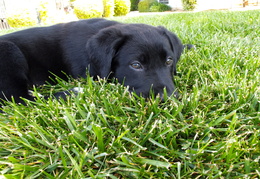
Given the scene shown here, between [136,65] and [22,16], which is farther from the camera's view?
[22,16]

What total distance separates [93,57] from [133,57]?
1.27ft

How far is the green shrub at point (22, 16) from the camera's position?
33.4 feet

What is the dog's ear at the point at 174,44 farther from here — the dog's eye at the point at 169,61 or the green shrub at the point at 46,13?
the green shrub at the point at 46,13

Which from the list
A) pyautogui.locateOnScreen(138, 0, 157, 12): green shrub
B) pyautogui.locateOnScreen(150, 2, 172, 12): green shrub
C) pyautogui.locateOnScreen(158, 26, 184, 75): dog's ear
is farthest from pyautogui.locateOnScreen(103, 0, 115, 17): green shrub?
pyautogui.locateOnScreen(138, 0, 157, 12): green shrub

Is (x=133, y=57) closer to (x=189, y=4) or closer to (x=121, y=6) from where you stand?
(x=121, y=6)

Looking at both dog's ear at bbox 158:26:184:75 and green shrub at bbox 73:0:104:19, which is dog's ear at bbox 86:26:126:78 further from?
green shrub at bbox 73:0:104:19

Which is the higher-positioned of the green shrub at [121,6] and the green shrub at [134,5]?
the green shrub at [134,5]

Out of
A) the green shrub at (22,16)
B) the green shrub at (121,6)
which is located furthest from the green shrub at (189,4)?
the green shrub at (22,16)

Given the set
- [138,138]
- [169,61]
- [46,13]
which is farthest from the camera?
[46,13]

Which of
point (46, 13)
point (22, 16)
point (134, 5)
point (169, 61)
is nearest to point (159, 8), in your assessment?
point (134, 5)

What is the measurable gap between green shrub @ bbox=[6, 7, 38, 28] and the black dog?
888cm

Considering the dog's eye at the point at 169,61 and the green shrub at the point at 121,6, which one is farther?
the green shrub at the point at 121,6

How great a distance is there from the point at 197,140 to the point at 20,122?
115cm

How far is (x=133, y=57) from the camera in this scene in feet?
6.53
